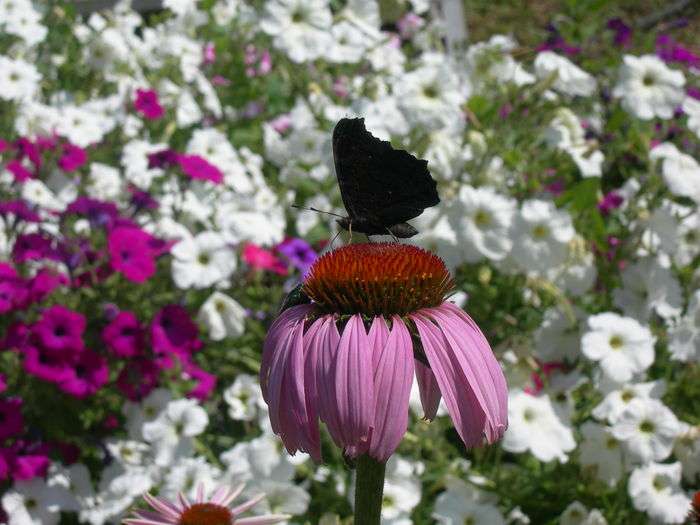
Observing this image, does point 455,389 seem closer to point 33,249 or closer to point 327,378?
point 327,378

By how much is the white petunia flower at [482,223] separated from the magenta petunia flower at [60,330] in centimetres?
84

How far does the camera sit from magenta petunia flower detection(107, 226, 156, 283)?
6.33 feet

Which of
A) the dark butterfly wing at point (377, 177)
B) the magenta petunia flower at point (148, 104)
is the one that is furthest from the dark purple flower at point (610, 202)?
the dark butterfly wing at point (377, 177)

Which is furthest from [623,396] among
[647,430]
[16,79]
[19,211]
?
[16,79]

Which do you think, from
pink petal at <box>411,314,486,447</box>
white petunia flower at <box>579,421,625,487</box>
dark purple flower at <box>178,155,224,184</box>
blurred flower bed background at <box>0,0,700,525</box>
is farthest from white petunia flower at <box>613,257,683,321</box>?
pink petal at <box>411,314,486,447</box>

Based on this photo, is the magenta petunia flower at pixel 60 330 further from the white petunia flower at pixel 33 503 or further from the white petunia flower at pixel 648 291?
the white petunia flower at pixel 648 291

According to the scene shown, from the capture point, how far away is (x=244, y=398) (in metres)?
2.09

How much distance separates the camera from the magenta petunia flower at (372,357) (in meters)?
0.73

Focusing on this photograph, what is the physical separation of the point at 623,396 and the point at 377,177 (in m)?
1.11

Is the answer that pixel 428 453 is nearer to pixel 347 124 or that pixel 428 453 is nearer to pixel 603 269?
→ pixel 603 269

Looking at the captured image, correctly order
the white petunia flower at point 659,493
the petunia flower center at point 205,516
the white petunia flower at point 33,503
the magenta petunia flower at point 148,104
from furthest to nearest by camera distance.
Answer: the magenta petunia flower at point 148,104 < the white petunia flower at point 33,503 < the white petunia flower at point 659,493 < the petunia flower center at point 205,516

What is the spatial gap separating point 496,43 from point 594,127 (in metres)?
0.73

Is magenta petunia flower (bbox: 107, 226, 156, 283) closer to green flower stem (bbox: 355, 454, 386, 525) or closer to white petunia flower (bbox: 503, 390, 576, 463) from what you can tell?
white petunia flower (bbox: 503, 390, 576, 463)

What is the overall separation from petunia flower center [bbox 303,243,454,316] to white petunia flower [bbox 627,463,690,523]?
0.97 m
